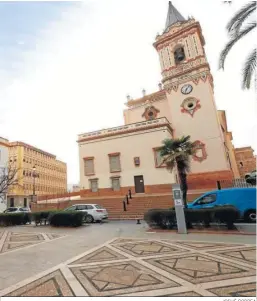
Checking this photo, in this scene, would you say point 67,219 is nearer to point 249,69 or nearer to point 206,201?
point 206,201

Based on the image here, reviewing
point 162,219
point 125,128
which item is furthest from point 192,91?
point 162,219

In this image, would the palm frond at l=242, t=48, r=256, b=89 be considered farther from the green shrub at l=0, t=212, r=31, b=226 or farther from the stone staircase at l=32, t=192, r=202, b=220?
the green shrub at l=0, t=212, r=31, b=226

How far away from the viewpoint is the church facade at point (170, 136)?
24125 mm

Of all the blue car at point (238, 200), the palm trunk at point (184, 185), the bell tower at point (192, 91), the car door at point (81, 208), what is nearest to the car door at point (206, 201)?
the blue car at point (238, 200)

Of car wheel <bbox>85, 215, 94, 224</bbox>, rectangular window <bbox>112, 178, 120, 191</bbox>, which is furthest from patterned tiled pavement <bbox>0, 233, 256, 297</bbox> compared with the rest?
rectangular window <bbox>112, 178, 120, 191</bbox>

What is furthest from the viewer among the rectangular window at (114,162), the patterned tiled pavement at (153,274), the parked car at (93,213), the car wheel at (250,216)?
the rectangular window at (114,162)

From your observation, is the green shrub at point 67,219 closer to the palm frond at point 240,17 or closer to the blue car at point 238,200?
the blue car at point 238,200

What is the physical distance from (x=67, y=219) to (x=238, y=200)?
1059cm

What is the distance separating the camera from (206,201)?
13055 millimetres

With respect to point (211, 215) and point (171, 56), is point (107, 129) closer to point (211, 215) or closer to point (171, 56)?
point (171, 56)

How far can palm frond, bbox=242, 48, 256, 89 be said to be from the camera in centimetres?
783

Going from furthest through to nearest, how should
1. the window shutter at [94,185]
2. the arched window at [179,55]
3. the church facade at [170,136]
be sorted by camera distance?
1. the arched window at [179,55]
2. the window shutter at [94,185]
3. the church facade at [170,136]
